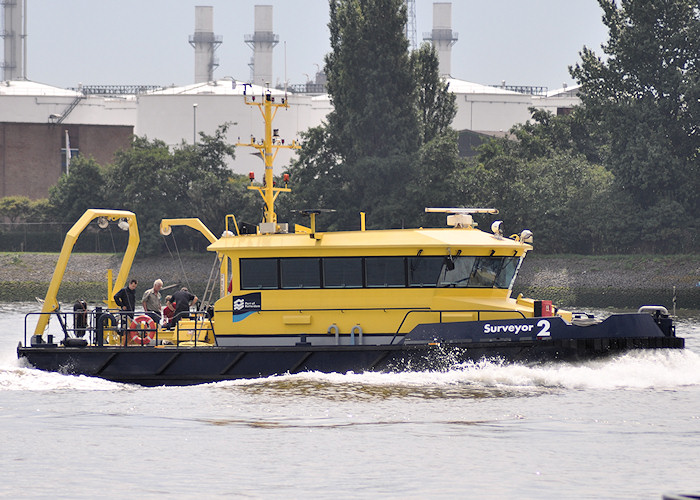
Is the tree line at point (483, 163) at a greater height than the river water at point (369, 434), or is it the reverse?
the tree line at point (483, 163)

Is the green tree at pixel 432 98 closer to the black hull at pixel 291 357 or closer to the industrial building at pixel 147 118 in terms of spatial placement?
the industrial building at pixel 147 118

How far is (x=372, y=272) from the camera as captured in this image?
763 inches

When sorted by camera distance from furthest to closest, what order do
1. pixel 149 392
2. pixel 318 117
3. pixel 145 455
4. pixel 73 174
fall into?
pixel 318 117 → pixel 73 174 → pixel 149 392 → pixel 145 455

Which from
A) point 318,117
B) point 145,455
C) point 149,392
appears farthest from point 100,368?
point 318,117

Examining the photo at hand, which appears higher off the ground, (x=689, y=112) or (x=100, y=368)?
(x=689, y=112)

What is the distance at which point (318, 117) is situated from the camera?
7694 centimetres

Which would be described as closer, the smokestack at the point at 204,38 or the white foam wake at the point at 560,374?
the white foam wake at the point at 560,374

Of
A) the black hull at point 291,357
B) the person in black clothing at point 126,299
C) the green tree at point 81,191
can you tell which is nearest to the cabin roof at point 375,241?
the black hull at point 291,357

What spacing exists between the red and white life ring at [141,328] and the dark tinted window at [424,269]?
4778mm

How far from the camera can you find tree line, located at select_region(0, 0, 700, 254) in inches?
1986

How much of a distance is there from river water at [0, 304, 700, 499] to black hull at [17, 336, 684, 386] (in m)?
0.20

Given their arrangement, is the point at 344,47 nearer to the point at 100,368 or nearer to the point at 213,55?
the point at 100,368

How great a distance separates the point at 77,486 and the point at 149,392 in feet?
18.8

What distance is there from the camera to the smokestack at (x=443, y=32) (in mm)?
99938
